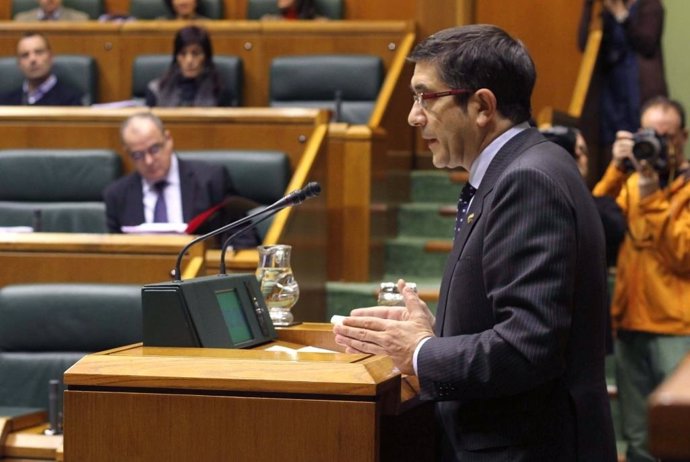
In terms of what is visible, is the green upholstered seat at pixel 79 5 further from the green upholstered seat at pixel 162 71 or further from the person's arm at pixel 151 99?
the person's arm at pixel 151 99

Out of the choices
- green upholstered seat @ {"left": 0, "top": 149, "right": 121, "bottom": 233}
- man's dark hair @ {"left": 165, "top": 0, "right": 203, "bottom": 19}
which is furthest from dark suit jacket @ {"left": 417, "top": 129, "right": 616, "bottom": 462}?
man's dark hair @ {"left": 165, "top": 0, "right": 203, "bottom": 19}

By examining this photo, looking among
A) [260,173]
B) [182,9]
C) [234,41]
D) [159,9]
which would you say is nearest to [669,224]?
[260,173]

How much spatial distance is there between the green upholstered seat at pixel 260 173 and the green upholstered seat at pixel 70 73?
100cm

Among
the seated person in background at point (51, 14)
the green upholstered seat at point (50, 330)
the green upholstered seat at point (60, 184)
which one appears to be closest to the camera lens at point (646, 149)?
the green upholstered seat at point (50, 330)

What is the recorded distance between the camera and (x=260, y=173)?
9.29ft

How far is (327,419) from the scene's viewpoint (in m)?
0.99

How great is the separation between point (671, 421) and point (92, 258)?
1.81 metres

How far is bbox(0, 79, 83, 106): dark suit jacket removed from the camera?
3.56 meters

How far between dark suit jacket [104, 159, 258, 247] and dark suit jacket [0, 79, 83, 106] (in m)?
0.89

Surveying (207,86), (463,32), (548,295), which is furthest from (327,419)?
(207,86)

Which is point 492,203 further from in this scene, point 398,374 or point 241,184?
point 241,184

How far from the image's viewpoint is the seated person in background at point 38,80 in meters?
3.55

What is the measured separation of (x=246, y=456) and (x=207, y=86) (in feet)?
8.11

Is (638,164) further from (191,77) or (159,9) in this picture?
(159,9)
